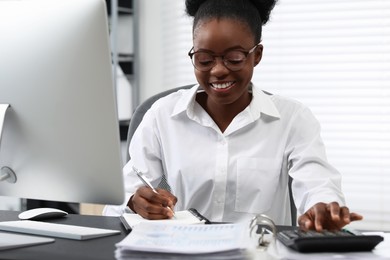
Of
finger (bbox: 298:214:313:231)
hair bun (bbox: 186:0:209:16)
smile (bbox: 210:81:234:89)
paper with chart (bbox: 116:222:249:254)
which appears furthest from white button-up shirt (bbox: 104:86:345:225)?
paper with chart (bbox: 116:222:249:254)

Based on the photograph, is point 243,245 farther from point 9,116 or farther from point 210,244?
point 9,116

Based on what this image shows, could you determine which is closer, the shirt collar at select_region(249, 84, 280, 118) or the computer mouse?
the computer mouse

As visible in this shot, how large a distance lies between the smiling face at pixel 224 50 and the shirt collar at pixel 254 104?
0.07 meters

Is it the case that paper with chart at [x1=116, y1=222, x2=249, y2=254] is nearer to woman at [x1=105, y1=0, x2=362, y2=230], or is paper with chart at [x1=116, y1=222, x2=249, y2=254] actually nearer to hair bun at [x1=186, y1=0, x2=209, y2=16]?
woman at [x1=105, y1=0, x2=362, y2=230]

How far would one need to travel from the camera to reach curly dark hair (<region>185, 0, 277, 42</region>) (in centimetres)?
154

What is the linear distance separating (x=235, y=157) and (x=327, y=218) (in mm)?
463

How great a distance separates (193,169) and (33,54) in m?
0.62

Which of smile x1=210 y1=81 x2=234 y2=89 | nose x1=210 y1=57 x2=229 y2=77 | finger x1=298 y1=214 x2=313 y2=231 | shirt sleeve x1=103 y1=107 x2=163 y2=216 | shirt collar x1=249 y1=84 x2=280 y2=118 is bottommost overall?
finger x1=298 y1=214 x2=313 y2=231

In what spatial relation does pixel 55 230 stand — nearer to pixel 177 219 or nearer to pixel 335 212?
pixel 177 219

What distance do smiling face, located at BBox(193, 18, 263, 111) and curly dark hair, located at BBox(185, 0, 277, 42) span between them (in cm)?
2

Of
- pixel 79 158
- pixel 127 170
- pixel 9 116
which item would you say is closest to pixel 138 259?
pixel 79 158

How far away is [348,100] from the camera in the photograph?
3.21m

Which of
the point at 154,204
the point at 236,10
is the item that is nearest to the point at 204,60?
the point at 236,10

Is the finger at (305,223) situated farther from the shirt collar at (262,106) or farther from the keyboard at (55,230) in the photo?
the shirt collar at (262,106)
